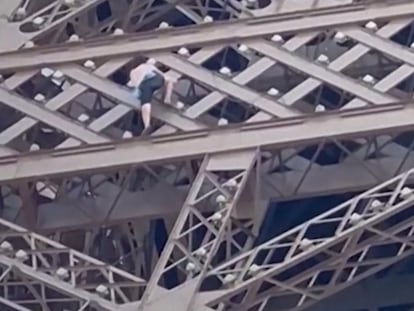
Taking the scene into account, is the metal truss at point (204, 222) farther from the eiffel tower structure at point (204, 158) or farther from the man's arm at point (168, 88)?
the man's arm at point (168, 88)

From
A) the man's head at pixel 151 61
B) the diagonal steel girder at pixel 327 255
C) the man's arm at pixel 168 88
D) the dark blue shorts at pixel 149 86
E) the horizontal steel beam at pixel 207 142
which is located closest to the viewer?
the diagonal steel girder at pixel 327 255

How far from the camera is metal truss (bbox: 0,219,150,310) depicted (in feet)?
82.0

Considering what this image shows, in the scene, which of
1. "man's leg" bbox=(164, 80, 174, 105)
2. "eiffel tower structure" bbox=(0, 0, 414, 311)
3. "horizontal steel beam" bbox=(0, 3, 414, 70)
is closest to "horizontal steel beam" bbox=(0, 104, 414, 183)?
"eiffel tower structure" bbox=(0, 0, 414, 311)

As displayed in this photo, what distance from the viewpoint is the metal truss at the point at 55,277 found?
2500 cm

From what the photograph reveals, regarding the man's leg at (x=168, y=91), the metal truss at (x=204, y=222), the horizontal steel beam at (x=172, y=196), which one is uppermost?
the man's leg at (x=168, y=91)

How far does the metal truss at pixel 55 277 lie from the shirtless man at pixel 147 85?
2.40m

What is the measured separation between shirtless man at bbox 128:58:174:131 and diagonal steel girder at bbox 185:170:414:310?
9.37 feet

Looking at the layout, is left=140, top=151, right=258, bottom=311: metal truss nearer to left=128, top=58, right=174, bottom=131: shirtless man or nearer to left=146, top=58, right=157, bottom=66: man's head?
left=128, top=58, right=174, bottom=131: shirtless man

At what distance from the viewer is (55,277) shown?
2520 centimetres

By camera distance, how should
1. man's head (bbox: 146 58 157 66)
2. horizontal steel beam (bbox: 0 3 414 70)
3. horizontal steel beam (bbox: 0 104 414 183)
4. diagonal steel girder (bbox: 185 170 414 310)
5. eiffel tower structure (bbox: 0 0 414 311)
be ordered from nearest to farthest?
diagonal steel girder (bbox: 185 170 414 310) → eiffel tower structure (bbox: 0 0 414 311) → horizontal steel beam (bbox: 0 104 414 183) → man's head (bbox: 146 58 157 66) → horizontal steel beam (bbox: 0 3 414 70)

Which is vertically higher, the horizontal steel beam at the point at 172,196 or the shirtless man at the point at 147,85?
the shirtless man at the point at 147,85

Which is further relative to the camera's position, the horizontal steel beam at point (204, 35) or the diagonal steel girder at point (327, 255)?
the horizontal steel beam at point (204, 35)

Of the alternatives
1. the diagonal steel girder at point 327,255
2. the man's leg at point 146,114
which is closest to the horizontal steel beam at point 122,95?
the man's leg at point 146,114

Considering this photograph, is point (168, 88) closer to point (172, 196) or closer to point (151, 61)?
point (151, 61)
